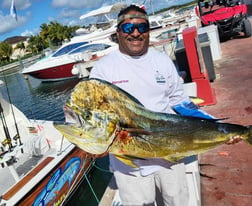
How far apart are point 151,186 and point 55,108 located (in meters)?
14.7

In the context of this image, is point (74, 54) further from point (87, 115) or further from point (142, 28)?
point (87, 115)

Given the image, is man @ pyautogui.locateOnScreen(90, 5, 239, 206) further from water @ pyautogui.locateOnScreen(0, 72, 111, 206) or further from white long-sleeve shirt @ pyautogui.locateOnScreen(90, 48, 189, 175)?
water @ pyautogui.locateOnScreen(0, 72, 111, 206)

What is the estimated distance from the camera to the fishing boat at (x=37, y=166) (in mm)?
3744

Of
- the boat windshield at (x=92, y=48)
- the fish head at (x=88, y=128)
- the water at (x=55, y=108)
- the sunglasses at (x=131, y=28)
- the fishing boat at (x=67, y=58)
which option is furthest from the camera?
the boat windshield at (x=92, y=48)

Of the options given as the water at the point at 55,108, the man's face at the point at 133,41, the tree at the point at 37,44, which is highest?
the tree at the point at 37,44

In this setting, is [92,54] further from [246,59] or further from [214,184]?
[214,184]

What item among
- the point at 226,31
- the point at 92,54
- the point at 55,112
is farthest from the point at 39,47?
the point at 226,31

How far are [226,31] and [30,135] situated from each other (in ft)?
32.5

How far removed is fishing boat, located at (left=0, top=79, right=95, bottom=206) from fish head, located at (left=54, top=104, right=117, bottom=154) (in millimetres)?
2222

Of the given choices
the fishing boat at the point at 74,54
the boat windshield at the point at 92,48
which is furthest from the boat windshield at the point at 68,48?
the boat windshield at the point at 92,48

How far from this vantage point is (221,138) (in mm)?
1792

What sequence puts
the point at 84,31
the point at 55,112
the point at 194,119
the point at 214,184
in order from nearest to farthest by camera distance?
1. the point at 194,119
2. the point at 214,184
3. the point at 55,112
4. the point at 84,31

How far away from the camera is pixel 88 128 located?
1450 millimetres

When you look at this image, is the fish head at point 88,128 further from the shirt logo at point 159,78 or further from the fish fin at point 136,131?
the shirt logo at point 159,78
